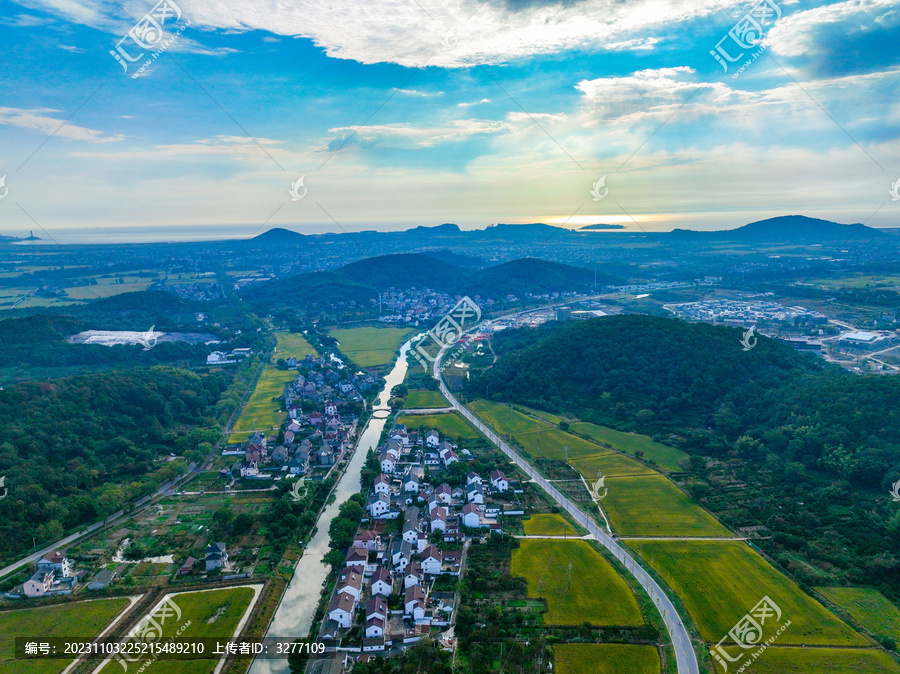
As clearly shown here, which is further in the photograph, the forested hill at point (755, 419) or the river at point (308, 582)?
the forested hill at point (755, 419)

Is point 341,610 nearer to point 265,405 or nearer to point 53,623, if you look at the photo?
point 53,623

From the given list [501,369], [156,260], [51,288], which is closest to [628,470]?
[501,369]

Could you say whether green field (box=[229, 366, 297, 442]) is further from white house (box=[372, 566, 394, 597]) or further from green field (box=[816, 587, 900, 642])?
green field (box=[816, 587, 900, 642])

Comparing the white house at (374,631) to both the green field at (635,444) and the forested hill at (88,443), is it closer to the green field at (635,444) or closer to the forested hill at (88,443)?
the forested hill at (88,443)

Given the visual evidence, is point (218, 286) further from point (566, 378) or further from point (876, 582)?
point (876, 582)

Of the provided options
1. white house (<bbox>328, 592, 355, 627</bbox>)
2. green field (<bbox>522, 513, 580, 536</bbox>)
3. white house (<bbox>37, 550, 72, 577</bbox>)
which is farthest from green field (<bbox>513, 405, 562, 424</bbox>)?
white house (<bbox>37, 550, 72, 577</bbox>)

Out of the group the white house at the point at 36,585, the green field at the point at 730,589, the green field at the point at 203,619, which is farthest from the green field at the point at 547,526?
the white house at the point at 36,585

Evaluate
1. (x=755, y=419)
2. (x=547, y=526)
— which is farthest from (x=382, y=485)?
(x=755, y=419)
